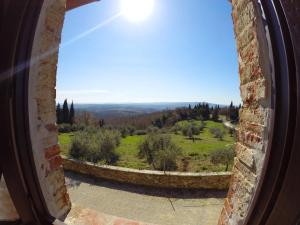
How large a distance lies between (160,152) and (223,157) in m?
2.68

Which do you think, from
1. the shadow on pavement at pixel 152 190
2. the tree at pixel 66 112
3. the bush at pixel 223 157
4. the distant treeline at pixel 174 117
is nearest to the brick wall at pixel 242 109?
the shadow on pavement at pixel 152 190

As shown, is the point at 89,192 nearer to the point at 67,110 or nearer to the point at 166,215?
the point at 166,215

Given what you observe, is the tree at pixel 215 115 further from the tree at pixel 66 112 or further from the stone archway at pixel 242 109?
the stone archway at pixel 242 109

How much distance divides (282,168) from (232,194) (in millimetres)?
599

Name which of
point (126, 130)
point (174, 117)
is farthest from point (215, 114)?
point (126, 130)

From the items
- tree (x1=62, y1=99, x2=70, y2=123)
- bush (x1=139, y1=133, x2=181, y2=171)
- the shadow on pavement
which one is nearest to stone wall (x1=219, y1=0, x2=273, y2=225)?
the shadow on pavement

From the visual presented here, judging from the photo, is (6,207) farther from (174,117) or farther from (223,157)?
(174,117)

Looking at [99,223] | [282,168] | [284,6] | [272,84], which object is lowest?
[99,223]

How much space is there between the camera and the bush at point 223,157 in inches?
414

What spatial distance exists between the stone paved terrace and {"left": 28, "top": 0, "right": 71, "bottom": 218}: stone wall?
3642 mm

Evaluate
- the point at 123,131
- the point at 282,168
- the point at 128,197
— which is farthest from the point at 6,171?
the point at 123,131

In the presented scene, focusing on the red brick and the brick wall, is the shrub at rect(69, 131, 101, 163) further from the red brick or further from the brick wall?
the red brick

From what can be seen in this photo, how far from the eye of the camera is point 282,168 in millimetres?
1047

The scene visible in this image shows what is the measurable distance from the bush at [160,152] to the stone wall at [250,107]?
321 inches
